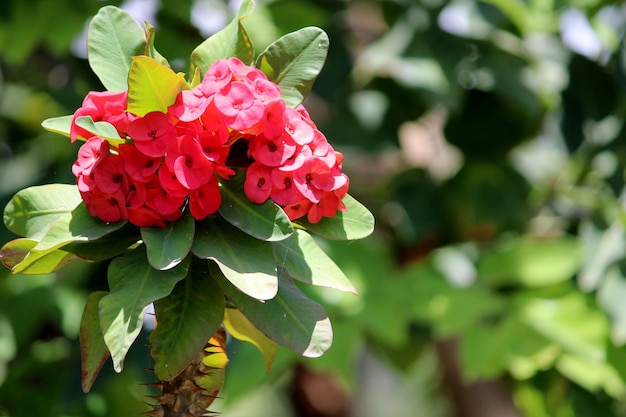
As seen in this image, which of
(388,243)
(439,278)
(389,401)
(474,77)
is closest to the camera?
(439,278)

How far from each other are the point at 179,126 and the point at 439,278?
1026 millimetres

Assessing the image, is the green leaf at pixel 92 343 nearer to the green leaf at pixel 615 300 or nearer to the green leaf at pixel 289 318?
the green leaf at pixel 289 318

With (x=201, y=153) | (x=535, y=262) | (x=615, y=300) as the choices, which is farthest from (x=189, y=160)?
(x=535, y=262)

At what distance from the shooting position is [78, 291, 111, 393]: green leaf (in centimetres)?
59

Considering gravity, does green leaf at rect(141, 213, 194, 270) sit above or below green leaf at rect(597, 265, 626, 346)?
above

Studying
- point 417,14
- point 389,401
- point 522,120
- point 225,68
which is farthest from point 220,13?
point 389,401

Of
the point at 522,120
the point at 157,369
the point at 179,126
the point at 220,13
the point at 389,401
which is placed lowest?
the point at 389,401

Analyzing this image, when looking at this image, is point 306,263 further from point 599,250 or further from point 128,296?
point 599,250

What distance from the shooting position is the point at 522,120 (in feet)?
5.65

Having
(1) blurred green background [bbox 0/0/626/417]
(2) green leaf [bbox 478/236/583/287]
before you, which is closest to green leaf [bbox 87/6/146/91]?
(1) blurred green background [bbox 0/0/626/417]

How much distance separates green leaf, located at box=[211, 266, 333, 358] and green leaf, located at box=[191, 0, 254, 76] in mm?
169

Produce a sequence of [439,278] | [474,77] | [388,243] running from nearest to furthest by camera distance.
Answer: [439,278]
[474,77]
[388,243]

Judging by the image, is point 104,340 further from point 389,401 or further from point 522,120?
point 389,401

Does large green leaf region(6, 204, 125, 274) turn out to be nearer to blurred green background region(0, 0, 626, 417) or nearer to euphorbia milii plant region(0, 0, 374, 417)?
euphorbia milii plant region(0, 0, 374, 417)
